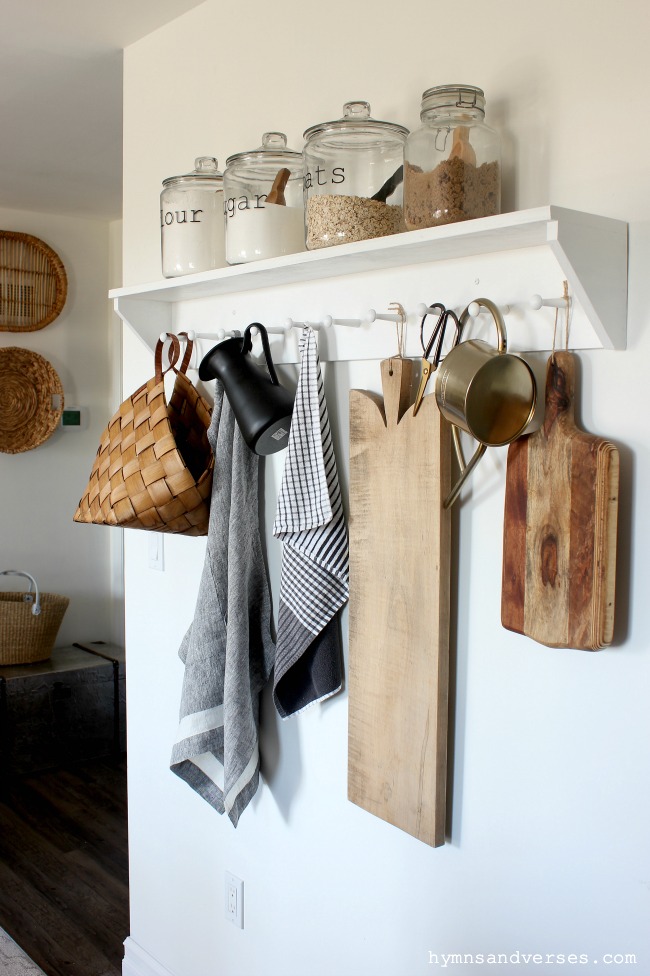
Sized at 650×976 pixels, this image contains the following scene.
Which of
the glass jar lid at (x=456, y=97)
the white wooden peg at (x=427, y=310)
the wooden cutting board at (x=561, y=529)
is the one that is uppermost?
the glass jar lid at (x=456, y=97)

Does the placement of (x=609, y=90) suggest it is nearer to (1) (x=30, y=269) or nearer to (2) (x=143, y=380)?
(2) (x=143, y=380)

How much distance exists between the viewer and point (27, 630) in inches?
149

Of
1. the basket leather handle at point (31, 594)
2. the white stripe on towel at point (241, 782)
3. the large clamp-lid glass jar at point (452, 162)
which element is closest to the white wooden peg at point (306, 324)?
the large clamp-lid glass jar at point (452, 162)

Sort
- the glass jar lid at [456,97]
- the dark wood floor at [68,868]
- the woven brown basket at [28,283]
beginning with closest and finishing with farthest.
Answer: the glass jar lid at [456,97], the dark wood floor at [68,868], the woven brown basket at [28,283]

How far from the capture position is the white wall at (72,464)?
418 centimetres

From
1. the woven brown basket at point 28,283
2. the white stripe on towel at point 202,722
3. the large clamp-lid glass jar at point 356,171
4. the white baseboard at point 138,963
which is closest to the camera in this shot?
the large clamp-lid glass jar at point 356,171

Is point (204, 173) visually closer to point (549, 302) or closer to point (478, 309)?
point (478, 309)

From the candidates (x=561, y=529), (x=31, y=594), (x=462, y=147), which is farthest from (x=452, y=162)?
(x=31, y=594)

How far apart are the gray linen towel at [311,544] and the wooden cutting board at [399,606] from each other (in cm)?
5

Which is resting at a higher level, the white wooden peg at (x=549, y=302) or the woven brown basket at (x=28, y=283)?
the woven brown basket at (x=28, y=283)

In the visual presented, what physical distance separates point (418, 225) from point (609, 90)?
286mm

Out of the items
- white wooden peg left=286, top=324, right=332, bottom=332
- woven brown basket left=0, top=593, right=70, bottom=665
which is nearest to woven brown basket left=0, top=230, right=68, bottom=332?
woven brown basket left=0, top=593, right=70, bottom=665

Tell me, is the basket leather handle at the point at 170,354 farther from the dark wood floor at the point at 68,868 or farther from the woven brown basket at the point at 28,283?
the woven brown basket at the point at 28,283

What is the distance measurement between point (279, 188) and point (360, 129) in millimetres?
195
